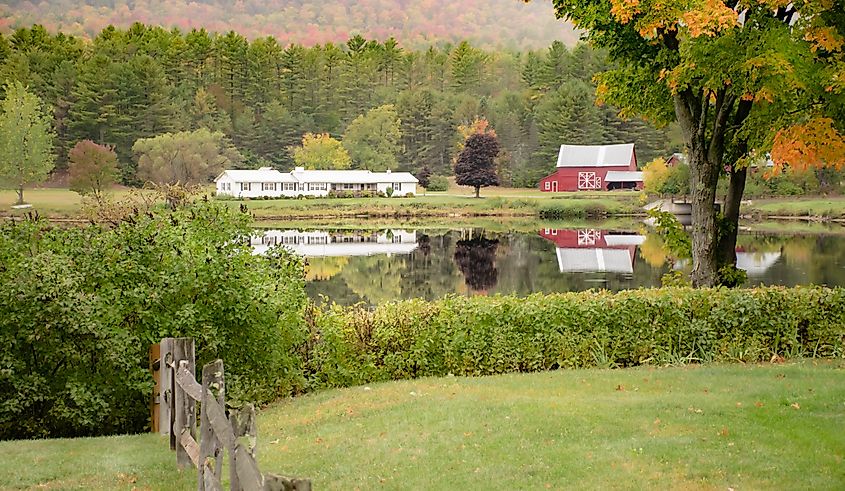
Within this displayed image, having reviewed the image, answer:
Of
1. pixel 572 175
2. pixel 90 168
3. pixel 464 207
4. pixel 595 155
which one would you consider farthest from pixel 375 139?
pixel 90 168

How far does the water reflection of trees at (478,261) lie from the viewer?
31.7m

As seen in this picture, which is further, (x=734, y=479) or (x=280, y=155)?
(x=280, y=155)

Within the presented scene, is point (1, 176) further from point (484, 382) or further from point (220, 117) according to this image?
point (484, 382)

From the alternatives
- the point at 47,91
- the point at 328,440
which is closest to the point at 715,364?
the point at 328,440

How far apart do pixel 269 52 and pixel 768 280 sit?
101 metres

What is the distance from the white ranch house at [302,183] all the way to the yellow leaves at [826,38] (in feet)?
234

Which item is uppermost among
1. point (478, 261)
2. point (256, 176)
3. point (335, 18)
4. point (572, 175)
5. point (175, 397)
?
point (335, 18)

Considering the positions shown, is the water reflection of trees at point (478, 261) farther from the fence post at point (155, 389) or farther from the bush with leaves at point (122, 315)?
the fence post at point (155, 389)

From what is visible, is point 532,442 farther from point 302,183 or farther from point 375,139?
point 375,139

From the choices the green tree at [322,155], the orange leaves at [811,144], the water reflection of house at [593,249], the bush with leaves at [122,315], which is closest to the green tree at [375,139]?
the green tree at [322,155]

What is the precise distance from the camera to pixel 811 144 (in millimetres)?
12242

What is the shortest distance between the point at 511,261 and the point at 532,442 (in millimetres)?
30650

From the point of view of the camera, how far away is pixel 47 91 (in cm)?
9419

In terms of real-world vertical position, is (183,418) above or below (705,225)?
below
